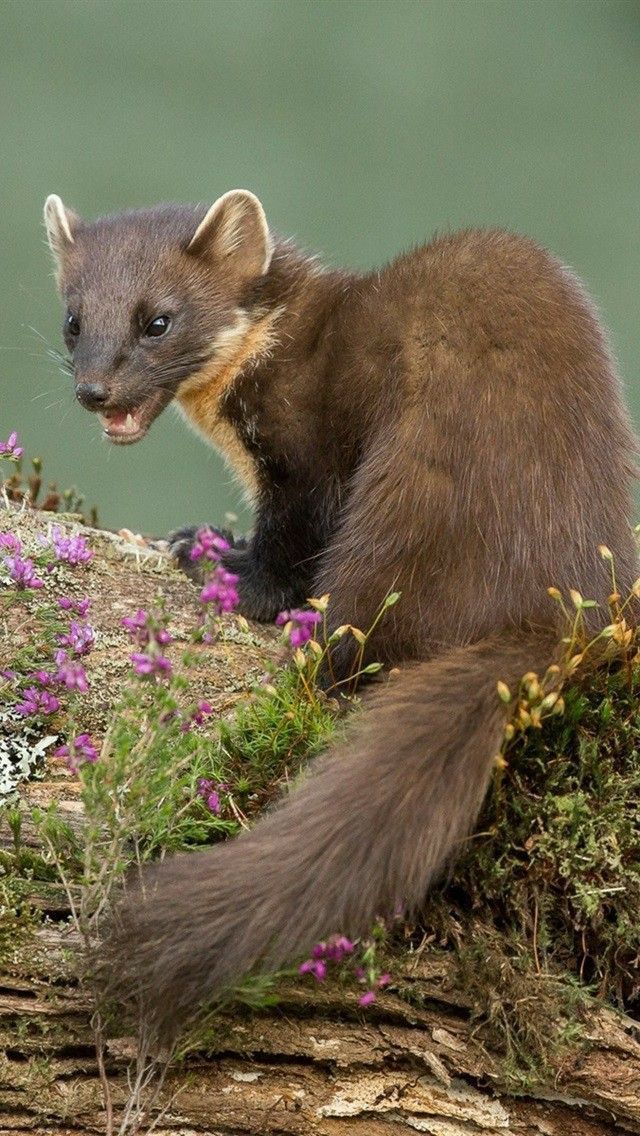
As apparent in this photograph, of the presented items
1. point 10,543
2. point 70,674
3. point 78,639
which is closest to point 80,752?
point 70,674

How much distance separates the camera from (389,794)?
2396 millimetres

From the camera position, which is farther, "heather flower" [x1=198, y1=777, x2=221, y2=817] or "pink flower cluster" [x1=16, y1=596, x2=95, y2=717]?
"pink flower cluster" [x1=16, y1=596, x2=95, y2=717]

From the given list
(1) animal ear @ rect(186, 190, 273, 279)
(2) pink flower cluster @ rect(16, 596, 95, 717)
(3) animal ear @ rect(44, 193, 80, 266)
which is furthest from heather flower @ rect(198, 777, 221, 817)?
(3) animal ear @ rect(44, 193, 80, 266)

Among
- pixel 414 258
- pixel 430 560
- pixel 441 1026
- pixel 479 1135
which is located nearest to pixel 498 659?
pixel 430 560

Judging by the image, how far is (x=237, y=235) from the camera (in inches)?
151

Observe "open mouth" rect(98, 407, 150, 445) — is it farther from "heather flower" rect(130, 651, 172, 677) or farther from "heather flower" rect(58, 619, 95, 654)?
"heather flower" rect(130, 651, 172, 677)

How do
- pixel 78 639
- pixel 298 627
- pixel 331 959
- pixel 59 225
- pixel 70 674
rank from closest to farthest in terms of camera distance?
pixel 331 959 → pixel 70 674 → pixel 298 627 → pixel 78 639 → pixel 59 225

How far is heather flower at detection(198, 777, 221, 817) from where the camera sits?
8.84ft

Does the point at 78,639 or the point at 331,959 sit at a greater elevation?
the point at 78,639

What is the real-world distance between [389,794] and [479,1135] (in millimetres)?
611

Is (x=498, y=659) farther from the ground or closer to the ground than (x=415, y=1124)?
farther from the ground

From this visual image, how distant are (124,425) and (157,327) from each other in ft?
0.84

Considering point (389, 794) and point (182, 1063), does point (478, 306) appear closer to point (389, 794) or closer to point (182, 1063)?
point (389, 794)

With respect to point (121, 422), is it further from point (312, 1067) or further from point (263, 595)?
point (312, 1067)
